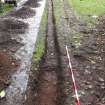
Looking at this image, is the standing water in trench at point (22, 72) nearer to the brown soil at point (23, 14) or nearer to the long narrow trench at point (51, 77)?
the long narrow trench at point (51, 77)

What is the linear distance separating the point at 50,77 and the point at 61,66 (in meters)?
1.19

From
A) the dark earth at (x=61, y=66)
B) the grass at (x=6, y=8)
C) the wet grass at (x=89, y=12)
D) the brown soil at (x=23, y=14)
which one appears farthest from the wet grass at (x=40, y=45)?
the grass at (x=6, y=8)

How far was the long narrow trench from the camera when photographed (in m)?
8.71

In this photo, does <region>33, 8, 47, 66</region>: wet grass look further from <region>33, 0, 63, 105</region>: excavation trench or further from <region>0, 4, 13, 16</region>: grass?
<region>0, 4, 13, 16</region>: grass

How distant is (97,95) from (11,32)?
374 inches

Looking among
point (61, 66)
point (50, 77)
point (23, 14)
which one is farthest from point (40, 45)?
point (23, 14)

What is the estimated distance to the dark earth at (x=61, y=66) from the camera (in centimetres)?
892

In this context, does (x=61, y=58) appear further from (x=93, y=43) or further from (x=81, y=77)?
(x=93, y=43)

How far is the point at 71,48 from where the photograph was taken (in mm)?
14141

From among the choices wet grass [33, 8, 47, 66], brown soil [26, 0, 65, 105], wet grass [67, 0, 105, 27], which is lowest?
wet grass [67, 0, 105, 27]

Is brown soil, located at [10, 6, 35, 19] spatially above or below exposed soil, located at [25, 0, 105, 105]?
below

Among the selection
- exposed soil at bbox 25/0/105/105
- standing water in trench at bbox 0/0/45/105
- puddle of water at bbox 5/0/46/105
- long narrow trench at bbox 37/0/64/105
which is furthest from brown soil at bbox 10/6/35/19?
long narrow trench at bbox 37/0/64/105

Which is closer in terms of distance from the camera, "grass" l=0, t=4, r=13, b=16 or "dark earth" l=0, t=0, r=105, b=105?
"dark earth" l=0, t=0, r=105, b=105

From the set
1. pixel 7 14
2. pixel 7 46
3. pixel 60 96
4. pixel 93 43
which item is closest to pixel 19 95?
pixel 60 96
